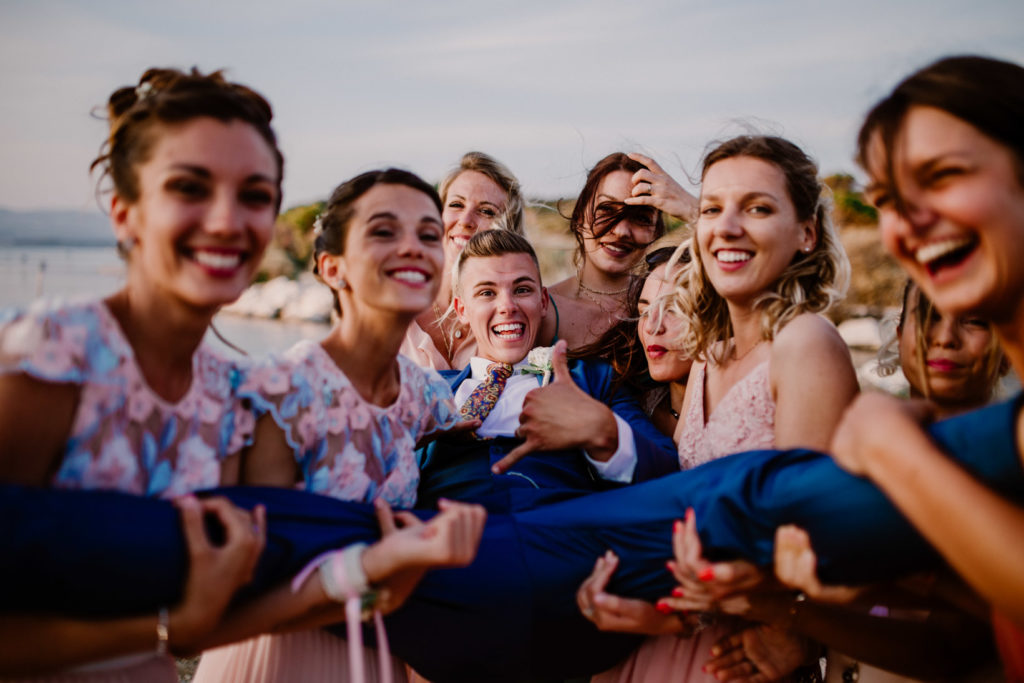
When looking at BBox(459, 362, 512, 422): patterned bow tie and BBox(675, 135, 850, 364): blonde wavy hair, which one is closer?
BBox(675, 135, 850, 364): blonde wavy hair

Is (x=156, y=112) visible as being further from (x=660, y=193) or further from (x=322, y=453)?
(x=660, y=193)

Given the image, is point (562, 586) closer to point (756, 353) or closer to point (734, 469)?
point (734, 469)

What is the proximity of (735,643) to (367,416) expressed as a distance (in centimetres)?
161

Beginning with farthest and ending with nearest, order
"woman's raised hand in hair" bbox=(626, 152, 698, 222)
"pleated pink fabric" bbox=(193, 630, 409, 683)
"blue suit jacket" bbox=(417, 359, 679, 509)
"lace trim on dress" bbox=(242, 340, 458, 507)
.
A: "woman's raised hand in hair" bbox=(626, 152, 698, 222) < "blue suit jacket" bbox=(417, 359, 679, 509) < "pleated pink fabric" bbox=(193, 630, 409, 683) < "lace trim on dress" bbox=(242, 340, 458, 507)

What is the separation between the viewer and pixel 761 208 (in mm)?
3123

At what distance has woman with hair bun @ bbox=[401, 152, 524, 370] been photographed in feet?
→ 16.9

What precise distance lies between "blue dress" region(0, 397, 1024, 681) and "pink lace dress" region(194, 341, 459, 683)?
218 mm

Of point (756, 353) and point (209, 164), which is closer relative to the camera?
point (209, 164)

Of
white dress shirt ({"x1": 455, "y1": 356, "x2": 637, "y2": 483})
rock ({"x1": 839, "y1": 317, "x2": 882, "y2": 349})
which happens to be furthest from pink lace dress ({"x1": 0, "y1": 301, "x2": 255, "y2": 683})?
rock ({"x1": 839, "y1": 317, "x2": 882, "y2": 349})

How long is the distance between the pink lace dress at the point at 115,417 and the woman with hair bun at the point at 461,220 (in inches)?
105

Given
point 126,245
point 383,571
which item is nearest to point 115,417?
point 126,245

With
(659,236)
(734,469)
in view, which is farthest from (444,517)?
(659,236)

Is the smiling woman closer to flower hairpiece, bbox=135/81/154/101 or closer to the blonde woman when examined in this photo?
the blonde woman

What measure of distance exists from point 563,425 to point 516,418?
441 mm
